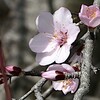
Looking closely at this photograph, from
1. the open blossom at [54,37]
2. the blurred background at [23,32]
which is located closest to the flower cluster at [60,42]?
the open blossom at [54,37]

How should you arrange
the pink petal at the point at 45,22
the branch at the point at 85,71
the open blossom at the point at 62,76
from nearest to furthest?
the branch at the point at 85,71 < the open blossom at the point at 62,76 < the pink petal at the point at 45,22

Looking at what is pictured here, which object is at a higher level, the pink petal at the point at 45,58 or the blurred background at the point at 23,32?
the pink petal at the point at 45,58

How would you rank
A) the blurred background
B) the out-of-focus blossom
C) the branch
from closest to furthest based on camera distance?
the branch
the out-of-focus blossom
the blurred background

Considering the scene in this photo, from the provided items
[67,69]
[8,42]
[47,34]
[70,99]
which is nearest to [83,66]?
[67,69]

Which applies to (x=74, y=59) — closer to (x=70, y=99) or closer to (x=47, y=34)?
Answer: (x=47, y=34)

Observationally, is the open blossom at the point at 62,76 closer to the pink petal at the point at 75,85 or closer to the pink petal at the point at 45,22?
the pink petal at the point at 75,85

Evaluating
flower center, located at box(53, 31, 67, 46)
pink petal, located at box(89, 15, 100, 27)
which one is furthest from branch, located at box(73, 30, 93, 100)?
flower center, located at box(53, 31, 67, 46)

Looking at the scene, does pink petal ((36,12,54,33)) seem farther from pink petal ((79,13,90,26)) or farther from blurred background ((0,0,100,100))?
blurred background ((0,0,100,100))
